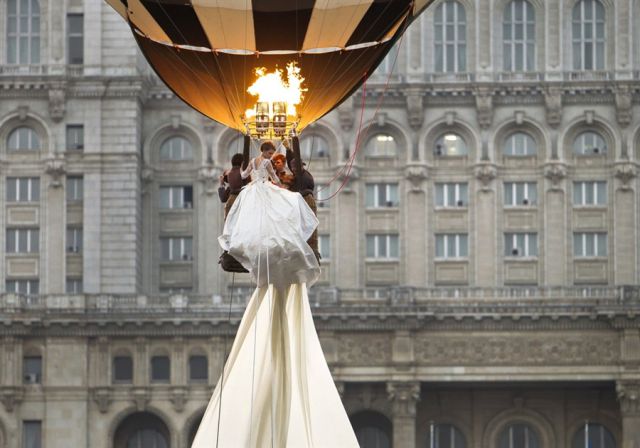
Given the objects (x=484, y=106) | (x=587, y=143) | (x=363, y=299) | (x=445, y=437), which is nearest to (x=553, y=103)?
Result: (x=587, y=143)

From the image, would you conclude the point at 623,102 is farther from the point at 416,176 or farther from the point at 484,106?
the point at 416,176

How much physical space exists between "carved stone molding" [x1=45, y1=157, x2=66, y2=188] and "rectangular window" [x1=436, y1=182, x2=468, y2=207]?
1555 centimetres

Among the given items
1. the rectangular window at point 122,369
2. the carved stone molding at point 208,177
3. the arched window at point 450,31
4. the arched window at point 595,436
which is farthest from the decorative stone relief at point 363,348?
the arched window at point 450,31

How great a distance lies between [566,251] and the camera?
105 m

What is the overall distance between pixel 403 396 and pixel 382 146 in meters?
11.2

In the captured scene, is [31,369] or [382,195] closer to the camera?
[31,369]

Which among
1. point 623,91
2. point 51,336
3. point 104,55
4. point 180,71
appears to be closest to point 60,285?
point 51,336

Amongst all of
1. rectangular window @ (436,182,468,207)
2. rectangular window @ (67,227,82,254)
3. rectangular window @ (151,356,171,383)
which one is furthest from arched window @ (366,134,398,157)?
rectangular window @ (67,227,82,254)

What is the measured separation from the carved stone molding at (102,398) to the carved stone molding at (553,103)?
21.4 meters

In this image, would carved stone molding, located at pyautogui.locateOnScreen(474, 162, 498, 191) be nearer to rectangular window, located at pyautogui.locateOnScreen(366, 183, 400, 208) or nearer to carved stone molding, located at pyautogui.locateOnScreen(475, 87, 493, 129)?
carved stone molding, located at pyautogui.locateOnScreen(475, 87, 493, 129)

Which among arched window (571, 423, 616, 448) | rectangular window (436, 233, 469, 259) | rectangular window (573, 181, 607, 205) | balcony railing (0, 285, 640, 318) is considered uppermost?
rectangular window (573, 181, 607, 205)

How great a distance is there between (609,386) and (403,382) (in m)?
8.59

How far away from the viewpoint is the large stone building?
103 meters

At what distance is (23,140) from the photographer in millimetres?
106062
